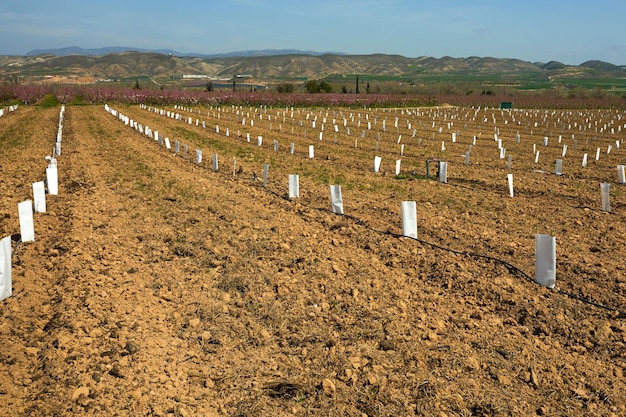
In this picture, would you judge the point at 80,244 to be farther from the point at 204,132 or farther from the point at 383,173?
the point at 204,132

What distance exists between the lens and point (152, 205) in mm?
11094

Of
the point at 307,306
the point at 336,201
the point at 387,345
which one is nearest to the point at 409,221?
the point at 336,201

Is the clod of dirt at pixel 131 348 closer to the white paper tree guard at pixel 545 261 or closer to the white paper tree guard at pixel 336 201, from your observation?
the white paper tree guard at pixel 545 261

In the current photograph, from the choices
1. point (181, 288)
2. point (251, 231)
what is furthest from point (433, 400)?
point (251, 231)

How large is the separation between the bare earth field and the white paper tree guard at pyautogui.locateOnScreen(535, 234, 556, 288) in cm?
17

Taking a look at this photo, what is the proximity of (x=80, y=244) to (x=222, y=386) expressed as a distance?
457cm

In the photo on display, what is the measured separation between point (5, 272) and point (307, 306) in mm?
3486

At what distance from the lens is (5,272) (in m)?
6.22

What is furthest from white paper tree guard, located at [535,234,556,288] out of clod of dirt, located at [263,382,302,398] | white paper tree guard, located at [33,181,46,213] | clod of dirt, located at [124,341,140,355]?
white paper tree guard, located at [33,181,46,213]

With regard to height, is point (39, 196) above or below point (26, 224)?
above

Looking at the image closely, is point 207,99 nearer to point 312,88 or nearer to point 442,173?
point 312,88

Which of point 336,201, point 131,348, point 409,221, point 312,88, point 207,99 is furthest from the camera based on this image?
point 312,88

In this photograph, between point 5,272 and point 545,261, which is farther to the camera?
point 545,261

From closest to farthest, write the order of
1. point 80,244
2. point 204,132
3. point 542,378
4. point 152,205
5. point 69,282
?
point 542,378 < point 69,282 < point 80,244 < point 152,205 < point 204,132
